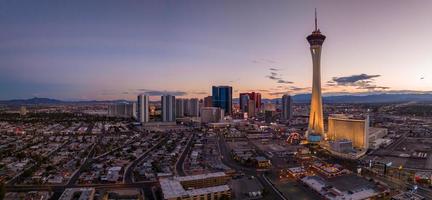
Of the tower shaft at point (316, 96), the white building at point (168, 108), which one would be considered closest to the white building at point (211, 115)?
the white building at point (168, 108)

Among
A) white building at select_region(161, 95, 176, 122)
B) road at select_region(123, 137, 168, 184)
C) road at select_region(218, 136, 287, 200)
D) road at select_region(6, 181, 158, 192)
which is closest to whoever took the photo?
road at select_region(218, 136, 287, 200)

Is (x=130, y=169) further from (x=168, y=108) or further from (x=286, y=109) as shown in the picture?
(x=286, y=109)

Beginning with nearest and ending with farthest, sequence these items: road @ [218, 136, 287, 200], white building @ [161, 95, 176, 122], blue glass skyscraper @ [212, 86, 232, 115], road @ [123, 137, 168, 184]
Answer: road @ [218, 136, 287, 200], road @ [123, 137, 168, 184], white building @ [161, 95, 176, 122], blue glass skyscraper @ [212, 86, 232, 115]

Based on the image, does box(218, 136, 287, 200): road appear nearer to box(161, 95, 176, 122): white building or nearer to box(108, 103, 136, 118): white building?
box(161, 95, 176, 122): white building

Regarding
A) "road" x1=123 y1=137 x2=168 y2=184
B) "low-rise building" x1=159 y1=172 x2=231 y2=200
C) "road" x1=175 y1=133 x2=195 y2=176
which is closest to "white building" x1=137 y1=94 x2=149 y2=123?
"road" x1=175 y1=133 x2=195 y2=176

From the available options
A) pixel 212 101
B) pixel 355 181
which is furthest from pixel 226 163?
pixel 212 101

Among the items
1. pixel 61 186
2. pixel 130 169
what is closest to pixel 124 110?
pixel 130 169

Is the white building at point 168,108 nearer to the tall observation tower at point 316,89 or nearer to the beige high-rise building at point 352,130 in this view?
the tall observation tower at point 316,89
